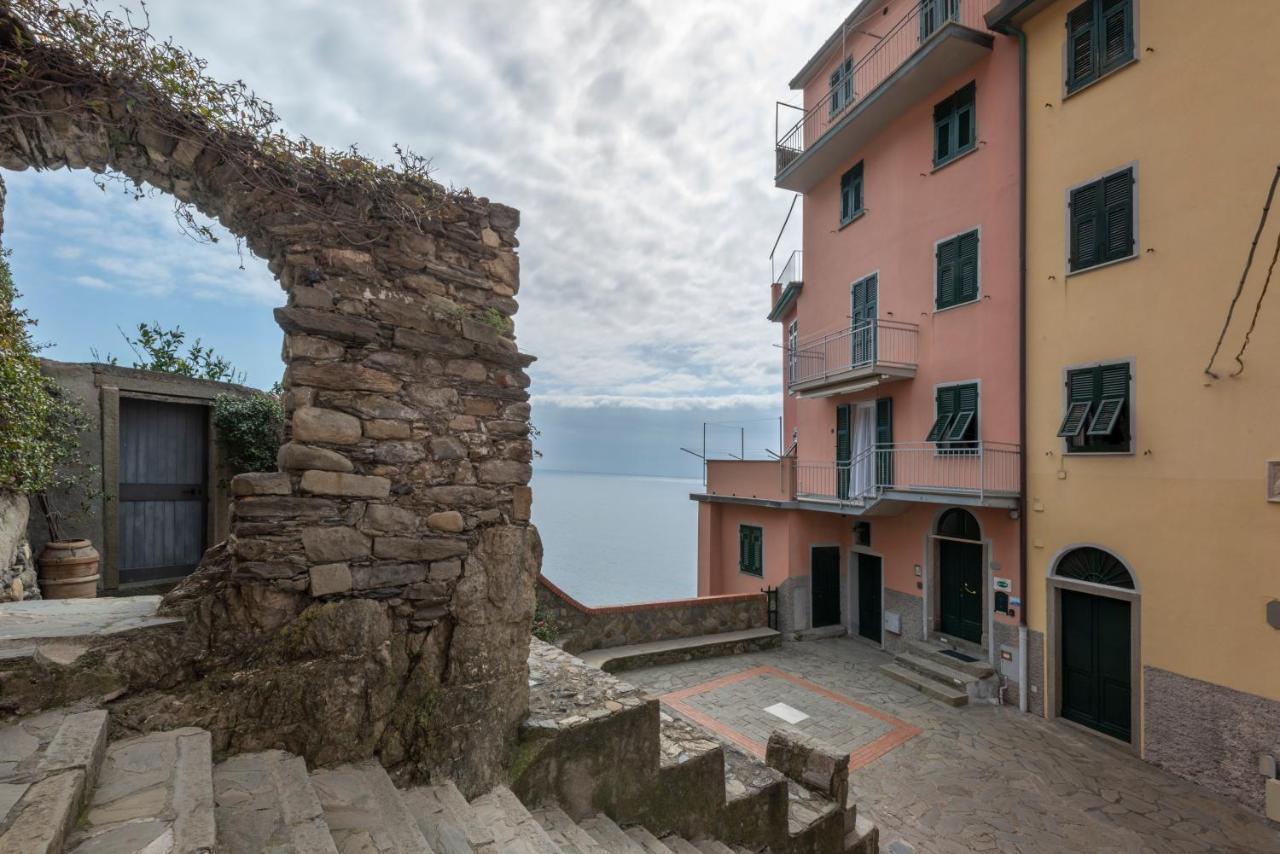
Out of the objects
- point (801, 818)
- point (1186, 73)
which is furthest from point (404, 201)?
point (1186, 73)

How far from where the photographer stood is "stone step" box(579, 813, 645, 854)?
148 inches

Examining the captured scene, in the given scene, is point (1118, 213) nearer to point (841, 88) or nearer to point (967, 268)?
point (967, 268)

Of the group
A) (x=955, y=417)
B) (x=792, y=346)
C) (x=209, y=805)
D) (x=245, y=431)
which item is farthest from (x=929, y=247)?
(x=209, y=805)

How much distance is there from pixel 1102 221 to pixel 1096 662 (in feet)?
22.2

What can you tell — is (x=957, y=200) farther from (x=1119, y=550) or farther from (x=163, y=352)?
(x=163, y=352)

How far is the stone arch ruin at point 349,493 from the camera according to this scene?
292 centimetres

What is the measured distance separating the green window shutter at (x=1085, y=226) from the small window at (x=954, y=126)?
8.20 feet

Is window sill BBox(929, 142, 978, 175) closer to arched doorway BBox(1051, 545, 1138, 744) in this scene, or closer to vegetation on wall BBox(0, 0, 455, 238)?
arched doorway BBox(1051, 545, 1138, 744)

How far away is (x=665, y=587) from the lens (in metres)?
28.2

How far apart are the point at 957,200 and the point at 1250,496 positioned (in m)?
6.73

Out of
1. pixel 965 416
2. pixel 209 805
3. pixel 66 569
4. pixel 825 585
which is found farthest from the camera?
pixel 825 585

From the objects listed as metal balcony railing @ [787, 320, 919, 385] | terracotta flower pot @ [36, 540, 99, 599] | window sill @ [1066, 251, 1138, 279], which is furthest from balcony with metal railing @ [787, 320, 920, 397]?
terracotta flower pot @ [36, 540, 99, 599]

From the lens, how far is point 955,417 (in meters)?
10.7

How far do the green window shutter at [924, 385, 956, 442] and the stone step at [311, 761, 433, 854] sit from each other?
34.6 ft
